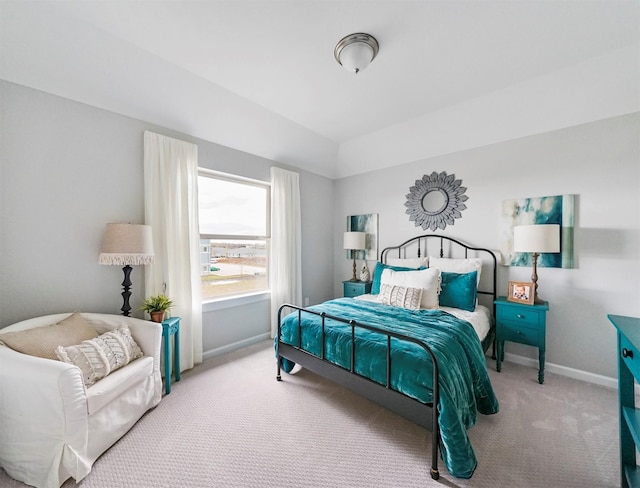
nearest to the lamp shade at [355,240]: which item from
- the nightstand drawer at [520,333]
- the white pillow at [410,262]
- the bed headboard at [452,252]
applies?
the bed headboard at [452,252]

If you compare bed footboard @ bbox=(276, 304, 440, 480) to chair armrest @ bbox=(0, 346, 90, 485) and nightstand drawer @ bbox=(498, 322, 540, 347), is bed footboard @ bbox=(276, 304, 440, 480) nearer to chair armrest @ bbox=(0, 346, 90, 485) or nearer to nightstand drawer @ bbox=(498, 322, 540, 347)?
chair armrest @ bbox=(0, 346, 90, 485)

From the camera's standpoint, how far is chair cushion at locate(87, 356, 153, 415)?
164cm

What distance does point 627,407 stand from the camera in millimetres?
1432

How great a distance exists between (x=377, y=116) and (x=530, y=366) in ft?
11.1

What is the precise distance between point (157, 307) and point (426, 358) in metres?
2.38

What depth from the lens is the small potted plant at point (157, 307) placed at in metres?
Answer: 2.48

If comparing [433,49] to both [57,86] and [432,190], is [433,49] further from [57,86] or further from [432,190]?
[57,86]

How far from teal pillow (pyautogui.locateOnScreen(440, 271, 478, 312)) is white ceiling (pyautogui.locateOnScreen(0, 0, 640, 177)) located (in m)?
1.73

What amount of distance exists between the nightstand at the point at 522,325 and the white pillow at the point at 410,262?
0.93m

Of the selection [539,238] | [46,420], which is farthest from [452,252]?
[46,420]

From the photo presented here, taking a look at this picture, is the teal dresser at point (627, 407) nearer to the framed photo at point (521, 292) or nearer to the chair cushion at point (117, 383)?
the framed photo at point (521, 292)

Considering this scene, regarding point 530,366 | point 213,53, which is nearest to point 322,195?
point 213,53

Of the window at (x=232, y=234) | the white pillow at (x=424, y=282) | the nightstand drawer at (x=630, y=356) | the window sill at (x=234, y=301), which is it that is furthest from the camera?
the window at (x=232, y=234)

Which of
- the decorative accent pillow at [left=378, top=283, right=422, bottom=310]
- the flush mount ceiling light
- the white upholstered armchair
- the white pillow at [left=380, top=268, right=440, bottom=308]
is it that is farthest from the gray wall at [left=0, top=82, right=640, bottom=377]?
the flush mount ceiling light
